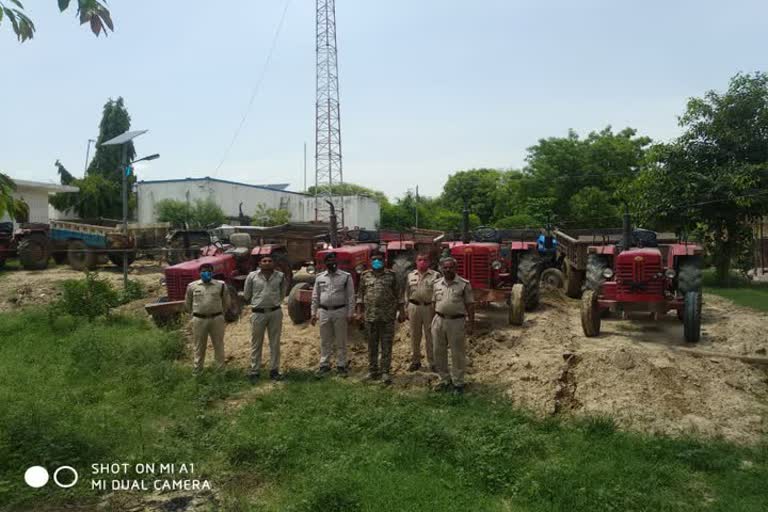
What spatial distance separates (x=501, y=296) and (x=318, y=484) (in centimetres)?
644

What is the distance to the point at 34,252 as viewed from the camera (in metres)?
18.5

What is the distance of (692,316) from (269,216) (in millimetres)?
31183

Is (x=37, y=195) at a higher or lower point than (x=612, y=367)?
higher

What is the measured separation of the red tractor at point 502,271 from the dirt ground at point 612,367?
392mm

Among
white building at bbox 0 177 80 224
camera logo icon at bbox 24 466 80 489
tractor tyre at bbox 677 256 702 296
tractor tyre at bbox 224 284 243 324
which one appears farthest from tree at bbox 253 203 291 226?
camera logo icon at bbox 24 466 80 489

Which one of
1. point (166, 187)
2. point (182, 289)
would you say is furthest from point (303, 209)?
point (182, 289)

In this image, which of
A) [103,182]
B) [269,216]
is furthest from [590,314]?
[269,216]

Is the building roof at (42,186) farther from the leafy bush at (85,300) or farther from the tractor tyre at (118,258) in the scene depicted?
the leafy bush at (85,300)

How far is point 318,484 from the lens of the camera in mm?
4414

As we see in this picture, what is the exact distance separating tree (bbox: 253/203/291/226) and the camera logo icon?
1149 inches

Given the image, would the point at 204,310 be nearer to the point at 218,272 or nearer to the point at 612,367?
the point at 218,272

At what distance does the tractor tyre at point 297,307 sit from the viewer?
10.5 metres

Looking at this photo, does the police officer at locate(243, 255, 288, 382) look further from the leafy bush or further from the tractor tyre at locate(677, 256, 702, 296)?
the tractor tyre at locate(677, 256, 702, 296)

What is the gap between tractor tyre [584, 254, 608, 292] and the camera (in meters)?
11.2
